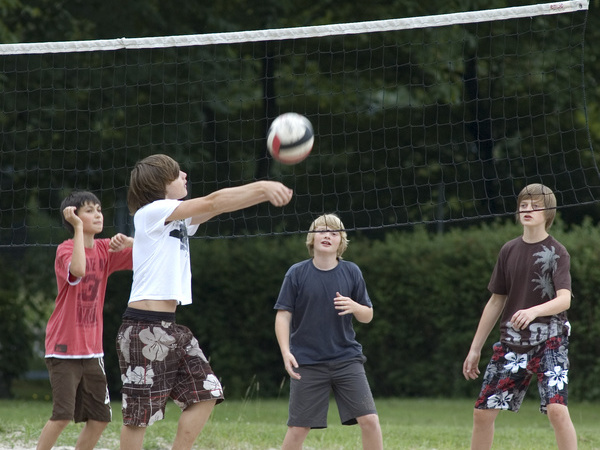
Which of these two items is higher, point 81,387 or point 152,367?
point 152,367

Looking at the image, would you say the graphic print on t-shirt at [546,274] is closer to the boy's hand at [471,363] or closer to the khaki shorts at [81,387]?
the boy's hand at [471,363]

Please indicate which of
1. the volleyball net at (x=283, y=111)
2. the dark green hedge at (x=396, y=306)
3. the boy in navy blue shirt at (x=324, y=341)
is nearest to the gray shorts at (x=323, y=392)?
the boy in navy blue shirt at (x=324, y=341)

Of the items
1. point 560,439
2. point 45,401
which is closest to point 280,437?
point 560,439

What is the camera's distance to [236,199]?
14.9ft

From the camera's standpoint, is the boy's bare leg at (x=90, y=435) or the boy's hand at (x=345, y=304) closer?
the boy's hand at (x=345, y=304)

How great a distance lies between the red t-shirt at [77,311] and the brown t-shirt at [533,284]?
231 cm

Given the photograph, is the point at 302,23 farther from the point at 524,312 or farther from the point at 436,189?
the point at 524,312

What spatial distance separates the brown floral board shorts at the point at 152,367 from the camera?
16.0 feet

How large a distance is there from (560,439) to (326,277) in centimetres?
155

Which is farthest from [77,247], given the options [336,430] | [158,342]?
[336,430]

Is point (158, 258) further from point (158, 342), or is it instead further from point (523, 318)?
point (523, 318)

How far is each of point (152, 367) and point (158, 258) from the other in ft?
1.77

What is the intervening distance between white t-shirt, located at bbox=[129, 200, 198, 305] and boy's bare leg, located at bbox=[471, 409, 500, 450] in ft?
5.81

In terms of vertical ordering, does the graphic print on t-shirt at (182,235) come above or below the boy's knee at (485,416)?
above
